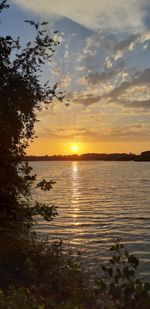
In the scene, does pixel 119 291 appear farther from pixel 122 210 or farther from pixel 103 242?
pixel 122 210

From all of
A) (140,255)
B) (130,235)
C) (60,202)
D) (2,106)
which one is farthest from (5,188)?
(60,202)

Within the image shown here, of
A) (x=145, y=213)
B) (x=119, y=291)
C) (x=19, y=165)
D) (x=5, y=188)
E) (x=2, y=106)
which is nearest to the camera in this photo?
(x=119, y=291)

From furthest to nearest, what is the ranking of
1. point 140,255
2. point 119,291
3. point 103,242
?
point 103,242, point 140,255, point 119,291

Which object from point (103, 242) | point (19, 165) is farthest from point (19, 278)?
point (103, 242)

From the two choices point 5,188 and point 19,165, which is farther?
point 19,165

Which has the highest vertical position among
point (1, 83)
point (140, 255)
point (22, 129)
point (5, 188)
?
point (1, 83)

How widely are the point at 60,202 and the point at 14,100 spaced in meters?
39.7

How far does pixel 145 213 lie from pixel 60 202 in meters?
15.2

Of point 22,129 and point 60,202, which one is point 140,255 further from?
point 60,202

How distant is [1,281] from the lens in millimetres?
15352

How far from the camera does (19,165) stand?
64.8ft

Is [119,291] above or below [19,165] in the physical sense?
below

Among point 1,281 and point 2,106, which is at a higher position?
point 2,106

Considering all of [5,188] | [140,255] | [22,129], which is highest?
[22,129]
